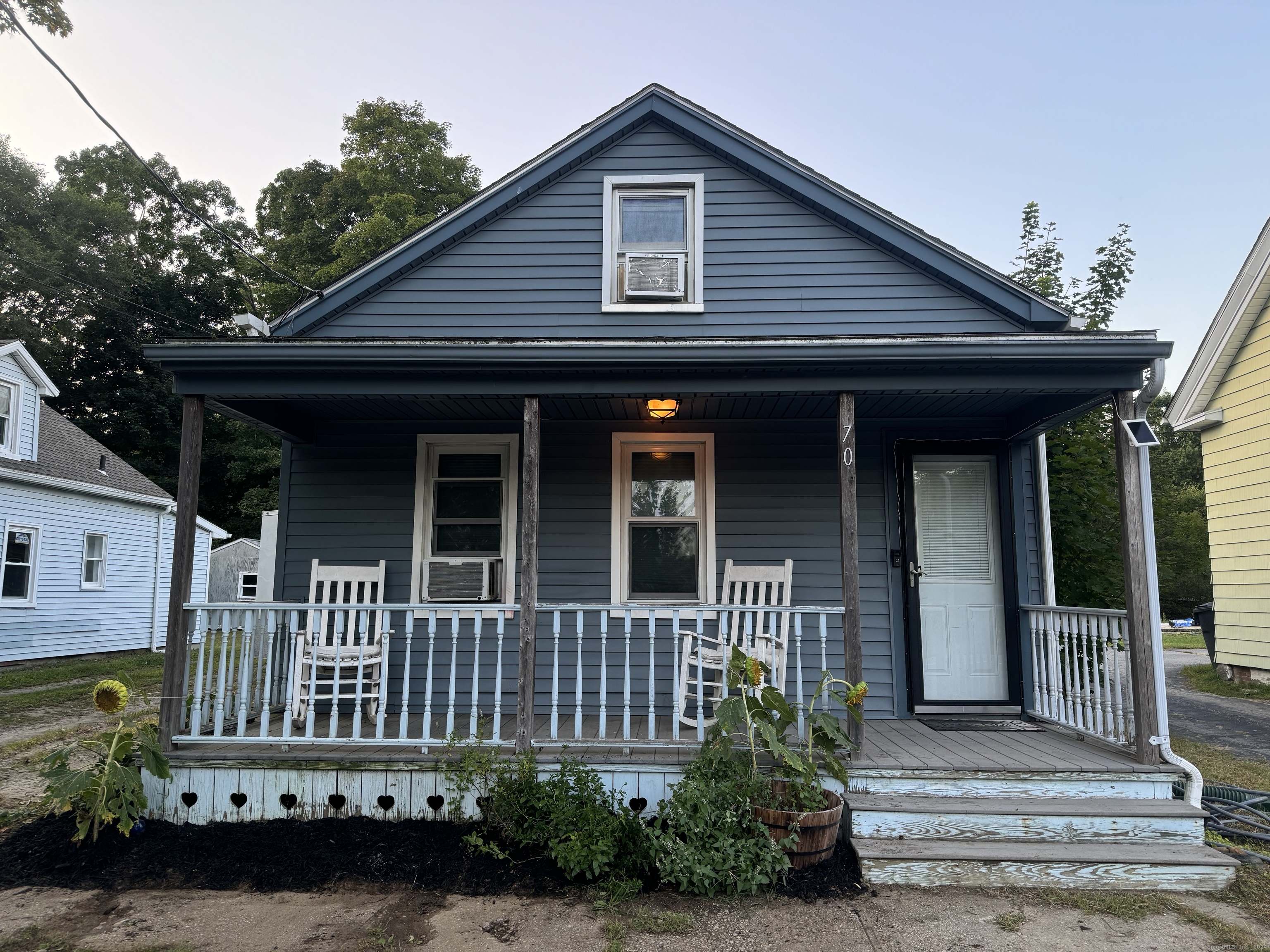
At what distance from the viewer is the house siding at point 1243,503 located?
8359mm

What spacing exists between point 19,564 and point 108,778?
33.4ft

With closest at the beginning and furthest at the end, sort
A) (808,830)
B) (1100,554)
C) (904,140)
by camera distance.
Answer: (808,830), (1100,554), (904,140)

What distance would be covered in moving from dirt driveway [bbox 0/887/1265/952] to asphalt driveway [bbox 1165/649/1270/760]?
8.48ft

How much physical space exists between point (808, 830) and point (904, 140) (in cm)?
1051

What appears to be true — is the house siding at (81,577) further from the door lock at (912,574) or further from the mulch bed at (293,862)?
the door lock at (912,574)

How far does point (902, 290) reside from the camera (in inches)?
219

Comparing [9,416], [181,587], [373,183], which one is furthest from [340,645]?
[373,183]

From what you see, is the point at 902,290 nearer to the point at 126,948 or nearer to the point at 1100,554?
the point at 1100,554

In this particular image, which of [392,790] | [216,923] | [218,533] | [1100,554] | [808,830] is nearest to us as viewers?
[216,923]

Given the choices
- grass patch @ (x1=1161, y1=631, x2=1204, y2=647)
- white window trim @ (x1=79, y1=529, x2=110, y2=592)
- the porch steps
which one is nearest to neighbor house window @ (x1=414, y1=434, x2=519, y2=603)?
the porch steps

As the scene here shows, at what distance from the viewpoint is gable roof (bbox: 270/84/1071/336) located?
17.9 ft

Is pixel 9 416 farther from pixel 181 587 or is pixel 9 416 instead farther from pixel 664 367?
pixel 664 367

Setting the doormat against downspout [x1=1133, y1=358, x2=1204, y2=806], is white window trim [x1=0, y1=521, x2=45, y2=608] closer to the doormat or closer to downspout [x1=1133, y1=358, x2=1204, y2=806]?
the doormat

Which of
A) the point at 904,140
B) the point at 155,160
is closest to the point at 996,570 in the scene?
the point at 904,140
